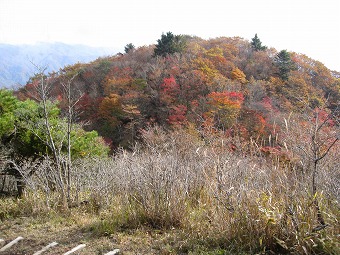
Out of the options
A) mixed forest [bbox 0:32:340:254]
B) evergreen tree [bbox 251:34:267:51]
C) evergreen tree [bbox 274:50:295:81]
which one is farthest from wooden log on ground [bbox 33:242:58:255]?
evergreen tree [bbox 251:34:267:51]

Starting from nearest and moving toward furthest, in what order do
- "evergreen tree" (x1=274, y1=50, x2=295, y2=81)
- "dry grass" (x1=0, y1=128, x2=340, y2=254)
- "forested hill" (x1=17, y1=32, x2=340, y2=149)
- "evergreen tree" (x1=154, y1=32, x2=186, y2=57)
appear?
"dry grass" (x1=0, y1=128, x2=340, y2=254)
"forested hill" (x1=17, y1=32, x2=340, y2=149)
"evergreen tree" (x1=274, y1=50, x2=295, y2=81)
"evergreen tree" (x1=154, y1=32, x2=186, y2=57)

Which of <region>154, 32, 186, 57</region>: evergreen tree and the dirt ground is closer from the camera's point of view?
the dirt ground

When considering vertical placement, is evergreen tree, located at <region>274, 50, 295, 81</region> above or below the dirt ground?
above

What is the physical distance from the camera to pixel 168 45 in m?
31.3

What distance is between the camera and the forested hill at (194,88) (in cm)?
2077

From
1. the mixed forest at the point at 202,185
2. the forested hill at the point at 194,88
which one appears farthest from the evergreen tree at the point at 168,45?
the mixed forest at the point at 202,185

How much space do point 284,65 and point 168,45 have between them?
11.3 metres

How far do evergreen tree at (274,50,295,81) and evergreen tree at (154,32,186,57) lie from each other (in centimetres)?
950

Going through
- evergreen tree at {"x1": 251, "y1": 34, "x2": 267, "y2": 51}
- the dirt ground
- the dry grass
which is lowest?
the dirt ground

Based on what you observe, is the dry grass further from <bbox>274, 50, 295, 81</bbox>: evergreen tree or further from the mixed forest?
<bbox>274, 50, 295, 81</bbox>: evergreen tree

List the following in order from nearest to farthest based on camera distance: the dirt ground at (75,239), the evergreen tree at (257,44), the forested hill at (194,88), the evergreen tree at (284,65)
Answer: the dirt ground at (75,239)
the forested hill at (194,88)
the evergreen tree at (284,65)
the evergreen tree at (257,44)

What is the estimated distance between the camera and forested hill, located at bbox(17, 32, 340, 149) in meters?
20.8

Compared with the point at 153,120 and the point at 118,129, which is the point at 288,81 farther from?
the point at 118,129

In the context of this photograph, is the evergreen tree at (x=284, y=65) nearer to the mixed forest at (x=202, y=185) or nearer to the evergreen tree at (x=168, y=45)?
the evergreen tree at (x=168, y=45)
